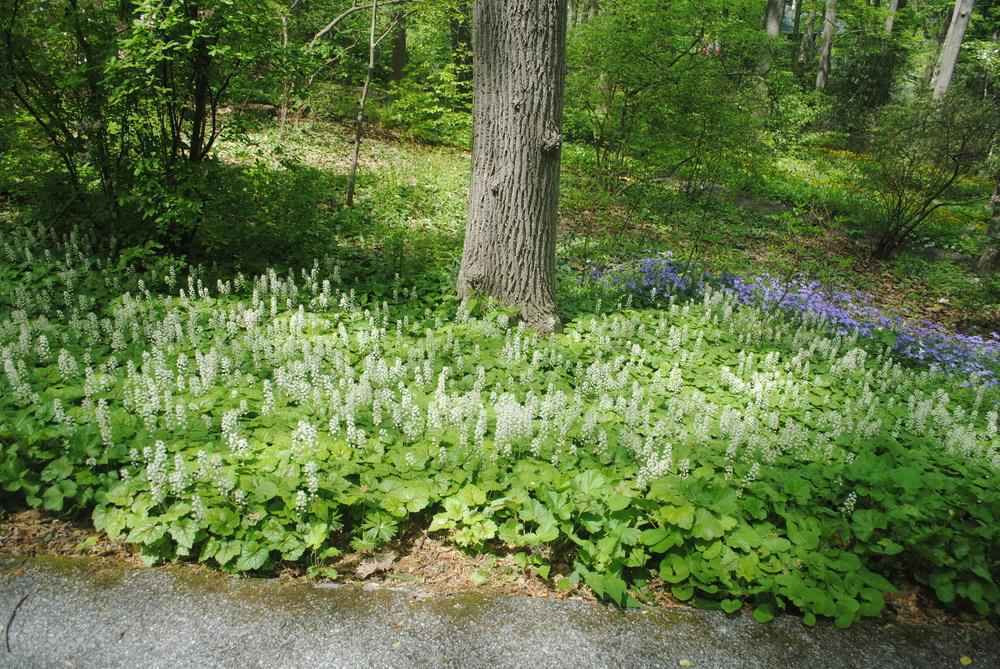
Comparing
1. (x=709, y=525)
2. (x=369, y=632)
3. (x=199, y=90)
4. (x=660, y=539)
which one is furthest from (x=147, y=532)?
(x=199, y=90)

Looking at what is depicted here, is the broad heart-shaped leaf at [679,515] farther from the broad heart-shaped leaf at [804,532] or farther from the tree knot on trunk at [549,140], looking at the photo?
the tree knot on trunk at [549,140]

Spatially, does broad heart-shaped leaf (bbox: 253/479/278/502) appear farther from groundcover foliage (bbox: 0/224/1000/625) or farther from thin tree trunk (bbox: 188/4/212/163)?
thin tree trunk (bbox: 188/4/212/163)

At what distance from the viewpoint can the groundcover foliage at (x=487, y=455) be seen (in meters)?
3.02

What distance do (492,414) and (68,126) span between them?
5.09 meters

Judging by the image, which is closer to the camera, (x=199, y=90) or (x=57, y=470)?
(x=57, y=470)

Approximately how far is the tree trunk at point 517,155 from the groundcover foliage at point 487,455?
61 cm

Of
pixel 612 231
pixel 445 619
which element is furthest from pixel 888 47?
pixel 445 619

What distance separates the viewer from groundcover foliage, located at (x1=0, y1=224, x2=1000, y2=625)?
302 centimetres

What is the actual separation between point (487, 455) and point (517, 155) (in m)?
2.88

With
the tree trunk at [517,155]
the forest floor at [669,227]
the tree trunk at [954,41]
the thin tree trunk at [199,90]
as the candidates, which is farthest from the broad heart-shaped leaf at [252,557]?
the tree trunk at [954,41]

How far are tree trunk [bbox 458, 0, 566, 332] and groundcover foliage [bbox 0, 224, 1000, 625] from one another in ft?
2.01

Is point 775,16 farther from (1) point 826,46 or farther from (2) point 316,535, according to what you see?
(2) point 316,535

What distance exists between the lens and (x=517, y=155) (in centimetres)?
536

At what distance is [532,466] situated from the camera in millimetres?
3430
